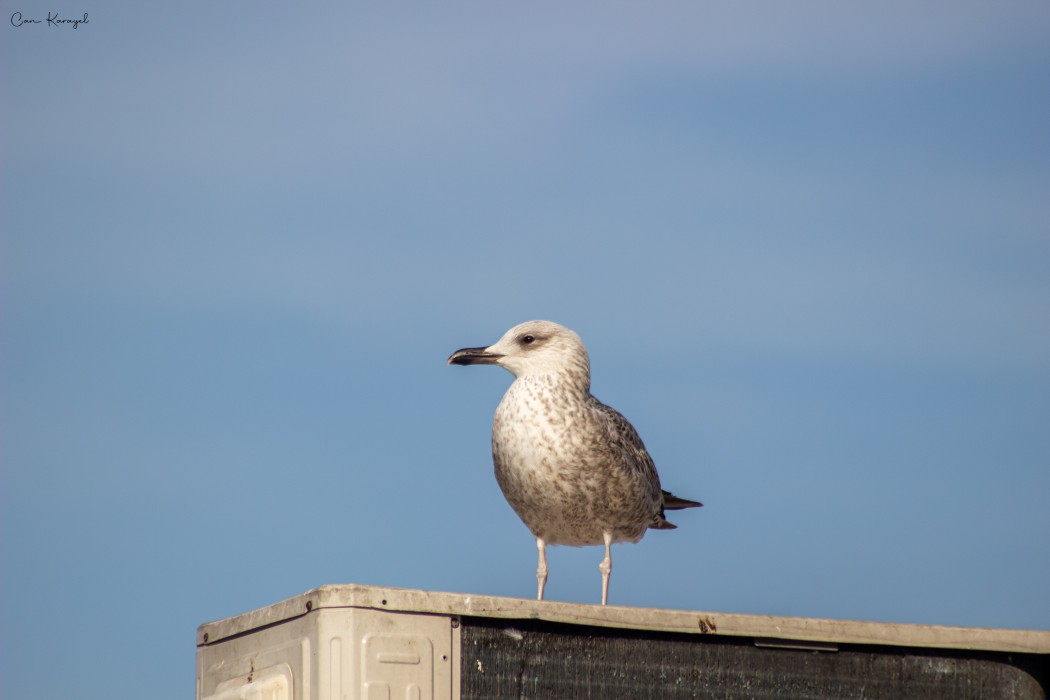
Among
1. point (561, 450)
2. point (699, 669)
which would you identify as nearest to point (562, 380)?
point (561, 450)

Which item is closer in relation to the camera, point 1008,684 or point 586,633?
point 586,633

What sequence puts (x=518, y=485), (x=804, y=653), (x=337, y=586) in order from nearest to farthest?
(x=337, y=586) → (x=804, y=653) → (x=518, y=485)

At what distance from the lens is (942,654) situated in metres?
7.34

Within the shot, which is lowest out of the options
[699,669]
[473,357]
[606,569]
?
[699,669]

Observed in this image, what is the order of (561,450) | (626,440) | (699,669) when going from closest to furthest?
(699,669) → (561,450) → (626,440)

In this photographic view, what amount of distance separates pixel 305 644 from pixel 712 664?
6.09ft

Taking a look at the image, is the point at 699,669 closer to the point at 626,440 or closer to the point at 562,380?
the point at 562,380

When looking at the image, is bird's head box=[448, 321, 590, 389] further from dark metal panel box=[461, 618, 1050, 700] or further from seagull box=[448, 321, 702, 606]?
dark metal panel box=[461, 618, 1050, 700]

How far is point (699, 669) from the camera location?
6988mm

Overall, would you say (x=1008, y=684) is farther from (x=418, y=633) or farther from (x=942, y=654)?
(x=418, y=633)

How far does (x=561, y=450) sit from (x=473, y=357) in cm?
110

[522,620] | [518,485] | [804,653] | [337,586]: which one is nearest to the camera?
[337,586]

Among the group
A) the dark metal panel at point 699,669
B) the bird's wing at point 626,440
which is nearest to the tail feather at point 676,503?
the bird's wing at point 626,440

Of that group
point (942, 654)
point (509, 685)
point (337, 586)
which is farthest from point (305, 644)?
point (942, 654)
